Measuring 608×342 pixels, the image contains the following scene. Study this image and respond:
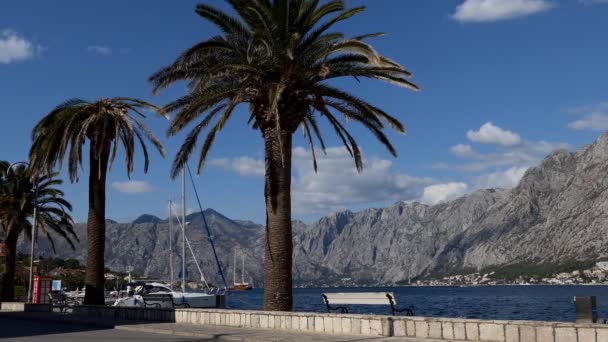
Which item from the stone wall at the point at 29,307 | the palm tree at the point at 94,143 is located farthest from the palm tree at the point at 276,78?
the stone wall at the point at 29,307

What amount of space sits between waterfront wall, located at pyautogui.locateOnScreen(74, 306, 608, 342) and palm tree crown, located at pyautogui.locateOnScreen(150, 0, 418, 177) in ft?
19.5

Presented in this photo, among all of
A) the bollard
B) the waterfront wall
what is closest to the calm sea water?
the waterfront wall

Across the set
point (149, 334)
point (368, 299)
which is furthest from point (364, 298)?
point (149, 334)

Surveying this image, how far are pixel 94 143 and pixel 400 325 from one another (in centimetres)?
1905

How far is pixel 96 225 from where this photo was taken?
29.9 m

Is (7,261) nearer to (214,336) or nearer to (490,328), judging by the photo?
(214,336)

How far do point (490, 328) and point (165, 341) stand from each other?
7695mm

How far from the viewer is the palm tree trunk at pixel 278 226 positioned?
69.2 ft

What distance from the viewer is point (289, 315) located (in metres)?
18.5

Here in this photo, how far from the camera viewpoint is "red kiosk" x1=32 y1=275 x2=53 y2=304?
37.0 m

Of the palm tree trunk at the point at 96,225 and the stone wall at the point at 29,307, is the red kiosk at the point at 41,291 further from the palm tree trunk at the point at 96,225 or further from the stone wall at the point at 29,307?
the palm tree trunk at the point at 96,225

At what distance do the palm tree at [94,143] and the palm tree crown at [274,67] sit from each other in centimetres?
790

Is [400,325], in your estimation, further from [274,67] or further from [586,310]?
[274,67]

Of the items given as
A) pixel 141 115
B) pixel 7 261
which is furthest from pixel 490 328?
pixel 7 261
